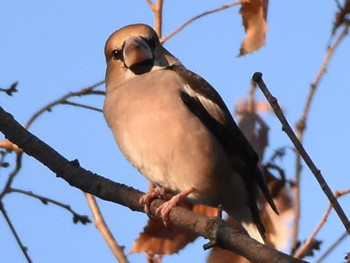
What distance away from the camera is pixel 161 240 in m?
3.48

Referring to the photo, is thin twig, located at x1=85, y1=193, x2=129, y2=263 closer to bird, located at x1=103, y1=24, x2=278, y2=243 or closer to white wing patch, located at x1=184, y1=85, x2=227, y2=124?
bird, located at x1=103, y1=24, x2=278, y2=243

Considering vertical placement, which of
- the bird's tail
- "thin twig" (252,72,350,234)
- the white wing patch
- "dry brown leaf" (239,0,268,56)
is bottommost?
"thin twig" (252,72,350,234)

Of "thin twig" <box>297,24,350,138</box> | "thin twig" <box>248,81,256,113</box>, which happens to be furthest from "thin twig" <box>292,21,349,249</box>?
"thin twig" <box>248,81,256,113</box>

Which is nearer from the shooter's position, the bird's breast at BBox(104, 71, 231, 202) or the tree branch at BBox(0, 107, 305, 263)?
the tree branch at BBox(0, 107, 305, 263)

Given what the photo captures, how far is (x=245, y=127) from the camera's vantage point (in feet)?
11.8

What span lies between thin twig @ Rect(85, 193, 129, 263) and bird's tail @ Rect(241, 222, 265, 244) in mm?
884

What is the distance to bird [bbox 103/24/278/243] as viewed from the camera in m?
3.82

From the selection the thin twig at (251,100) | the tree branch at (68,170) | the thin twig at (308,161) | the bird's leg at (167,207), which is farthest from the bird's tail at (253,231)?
the thin twig at (308,161)

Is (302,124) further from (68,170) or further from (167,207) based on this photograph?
(68,170)

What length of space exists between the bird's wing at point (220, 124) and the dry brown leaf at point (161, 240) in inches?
19.5

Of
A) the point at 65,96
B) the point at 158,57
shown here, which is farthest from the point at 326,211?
the point at 158,57

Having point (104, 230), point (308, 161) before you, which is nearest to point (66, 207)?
point (104, 230)

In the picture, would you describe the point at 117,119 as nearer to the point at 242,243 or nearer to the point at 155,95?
the point at 155,95

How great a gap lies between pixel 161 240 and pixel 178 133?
1.75 ft
